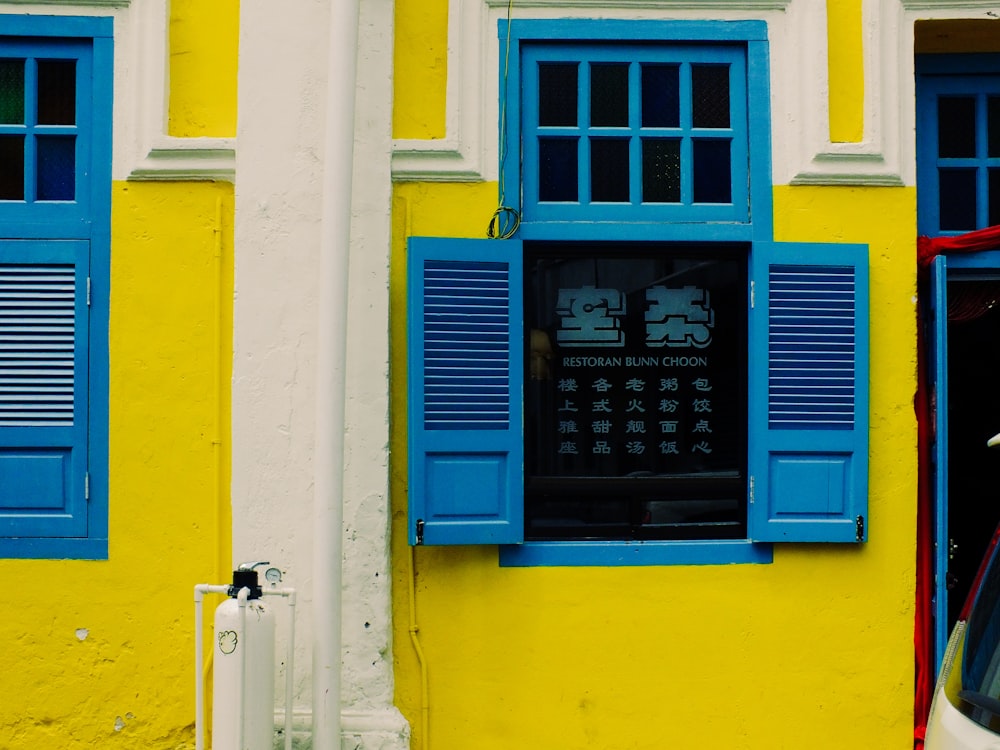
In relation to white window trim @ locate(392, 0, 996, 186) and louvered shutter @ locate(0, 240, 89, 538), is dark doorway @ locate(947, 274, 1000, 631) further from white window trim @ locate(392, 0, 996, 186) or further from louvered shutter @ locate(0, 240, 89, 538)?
louvered shutter @ locate(0, 240, 89, 538)

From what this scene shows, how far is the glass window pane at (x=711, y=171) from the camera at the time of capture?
16.3 ft

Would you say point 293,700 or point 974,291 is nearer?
point 293,700

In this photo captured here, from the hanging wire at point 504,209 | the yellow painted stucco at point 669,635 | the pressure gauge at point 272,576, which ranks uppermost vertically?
the hanging wire at point 504,209

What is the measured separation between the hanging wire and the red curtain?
1.97 meters

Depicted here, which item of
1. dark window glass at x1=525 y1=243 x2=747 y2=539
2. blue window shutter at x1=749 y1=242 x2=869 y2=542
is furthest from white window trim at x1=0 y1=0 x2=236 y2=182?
blue window shutter at x1=749 y1=242 x2=869 y2=542

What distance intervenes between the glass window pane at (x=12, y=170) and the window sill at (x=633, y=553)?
281cm

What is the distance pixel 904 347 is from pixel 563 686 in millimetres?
2235

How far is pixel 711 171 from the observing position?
4.97 m

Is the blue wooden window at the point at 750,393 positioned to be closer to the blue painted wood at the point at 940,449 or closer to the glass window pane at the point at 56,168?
the blue painted wood at the point at 940,449

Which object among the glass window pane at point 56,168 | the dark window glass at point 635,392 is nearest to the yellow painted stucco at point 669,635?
the dark window glass at point 635,392

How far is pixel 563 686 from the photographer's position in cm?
481

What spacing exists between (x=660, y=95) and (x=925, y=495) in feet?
7.50

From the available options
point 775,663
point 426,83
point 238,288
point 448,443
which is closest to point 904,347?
point 775,663

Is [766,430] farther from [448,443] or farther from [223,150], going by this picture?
[223,150]
